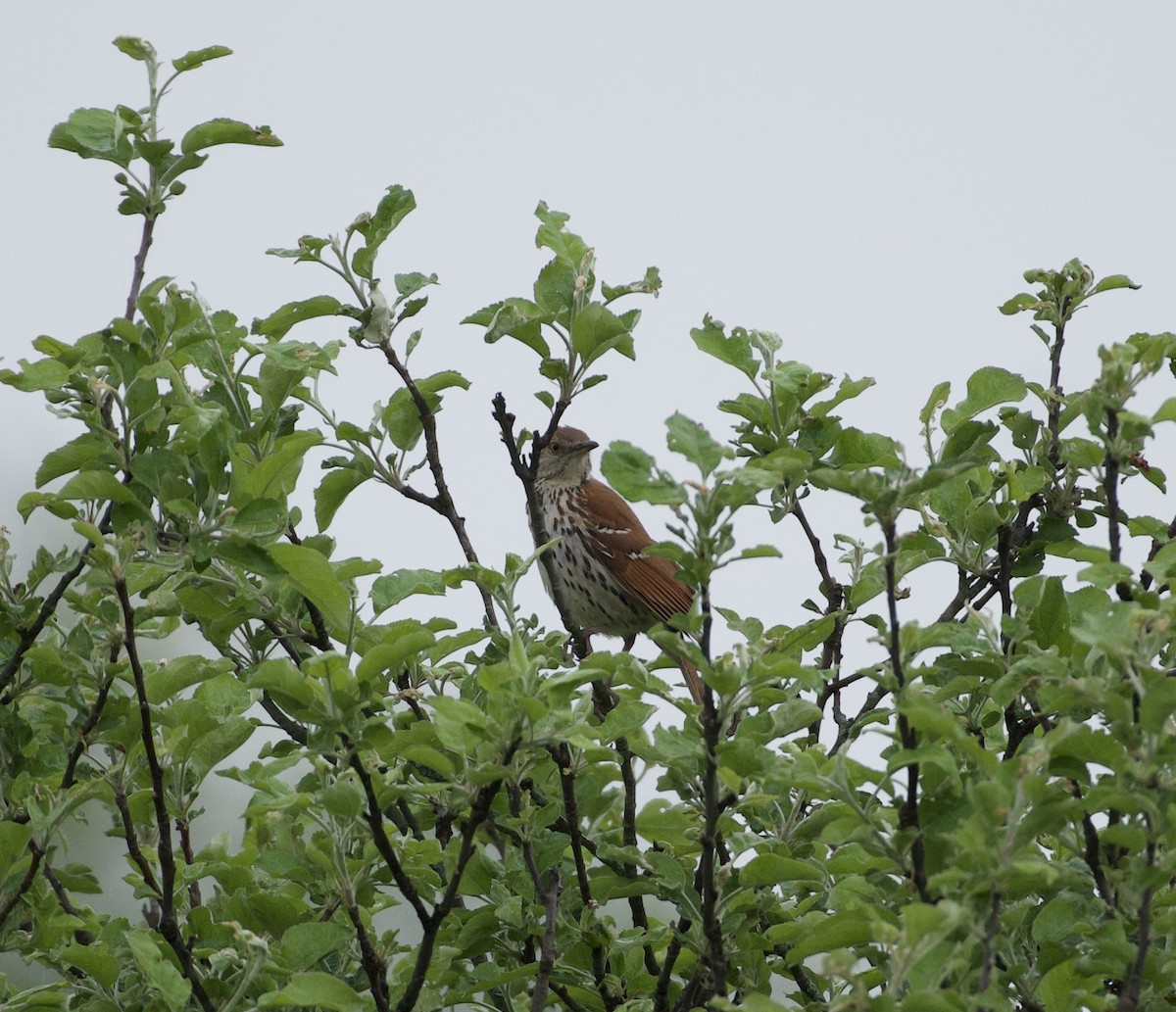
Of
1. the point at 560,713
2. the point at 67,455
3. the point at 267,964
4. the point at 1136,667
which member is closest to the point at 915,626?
the point at 1136,667

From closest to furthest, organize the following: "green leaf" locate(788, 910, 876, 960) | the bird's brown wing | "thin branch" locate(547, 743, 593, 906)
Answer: "green leaf" locate(788, 910, 876, 960), "thin branch" locate(547, 743, 593, 906), the bird's brown wing

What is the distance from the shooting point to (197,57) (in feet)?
7.77

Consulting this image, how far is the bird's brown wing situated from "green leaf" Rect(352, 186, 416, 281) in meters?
3.25

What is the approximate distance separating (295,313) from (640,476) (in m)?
1.10

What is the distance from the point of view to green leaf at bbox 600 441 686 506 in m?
1.74

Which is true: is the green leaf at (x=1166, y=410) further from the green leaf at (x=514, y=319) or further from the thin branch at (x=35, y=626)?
the thin branch at (x=35, y=626)

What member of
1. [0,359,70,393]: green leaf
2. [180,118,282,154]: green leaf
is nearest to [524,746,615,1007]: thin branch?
[0,359,70,393]: green leaf

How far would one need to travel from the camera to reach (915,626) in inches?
74.7

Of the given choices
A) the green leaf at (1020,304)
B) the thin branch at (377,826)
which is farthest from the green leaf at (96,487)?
the green leaf at (1020,304)

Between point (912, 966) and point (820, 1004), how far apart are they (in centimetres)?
94

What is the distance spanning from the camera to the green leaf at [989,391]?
7.82ft

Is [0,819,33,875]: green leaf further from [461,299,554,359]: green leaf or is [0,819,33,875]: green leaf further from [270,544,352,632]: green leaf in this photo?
[461,299,554,359]: green leaf

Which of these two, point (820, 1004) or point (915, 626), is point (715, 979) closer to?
point (820, 1004)

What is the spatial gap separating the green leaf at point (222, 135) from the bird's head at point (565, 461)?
399cm
